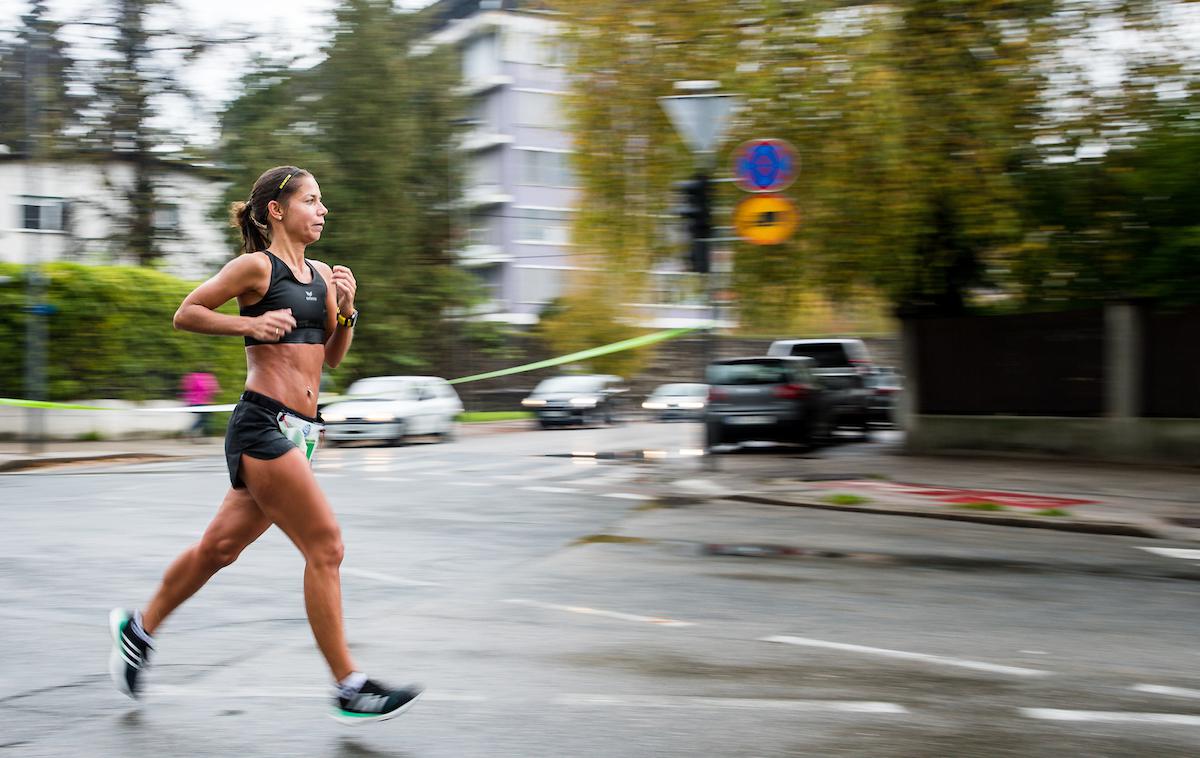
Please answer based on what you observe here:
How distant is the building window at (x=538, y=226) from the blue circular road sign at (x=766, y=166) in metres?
48.9

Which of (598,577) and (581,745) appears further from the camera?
(598,577)

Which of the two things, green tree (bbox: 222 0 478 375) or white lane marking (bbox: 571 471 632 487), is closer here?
white lane marking (bbox: 571 471 632 487)

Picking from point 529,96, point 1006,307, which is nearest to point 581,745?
point 1006,307

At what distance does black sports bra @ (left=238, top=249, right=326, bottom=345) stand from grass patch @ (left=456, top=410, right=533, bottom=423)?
38.2 m

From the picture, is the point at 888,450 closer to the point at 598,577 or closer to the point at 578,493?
the point at 578,493

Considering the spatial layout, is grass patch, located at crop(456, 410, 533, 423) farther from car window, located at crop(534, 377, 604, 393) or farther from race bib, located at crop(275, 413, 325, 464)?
race bib, located at crop(275, 413, 325, 464)

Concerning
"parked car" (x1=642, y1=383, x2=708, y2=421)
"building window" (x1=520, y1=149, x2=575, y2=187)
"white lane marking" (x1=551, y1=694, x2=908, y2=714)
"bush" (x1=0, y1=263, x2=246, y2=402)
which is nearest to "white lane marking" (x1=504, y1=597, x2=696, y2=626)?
"white lane marking" (x1=551, y1=694, x2=908, y2=714)

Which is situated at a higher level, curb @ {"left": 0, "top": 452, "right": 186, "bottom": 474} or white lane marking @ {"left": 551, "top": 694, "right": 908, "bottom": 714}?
white lane marking @ {"left": 551, "top": 694, "right": 908, "bottom": 714}

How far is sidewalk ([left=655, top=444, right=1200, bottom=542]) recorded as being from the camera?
11.4 meters

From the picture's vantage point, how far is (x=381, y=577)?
7984 mm

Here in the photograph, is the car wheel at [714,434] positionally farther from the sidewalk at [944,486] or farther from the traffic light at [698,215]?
the traffic light at [698,215]

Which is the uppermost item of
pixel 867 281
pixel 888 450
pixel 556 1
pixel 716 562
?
pixel 556 1

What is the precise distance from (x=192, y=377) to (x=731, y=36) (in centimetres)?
1554

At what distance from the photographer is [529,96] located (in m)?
62.9
